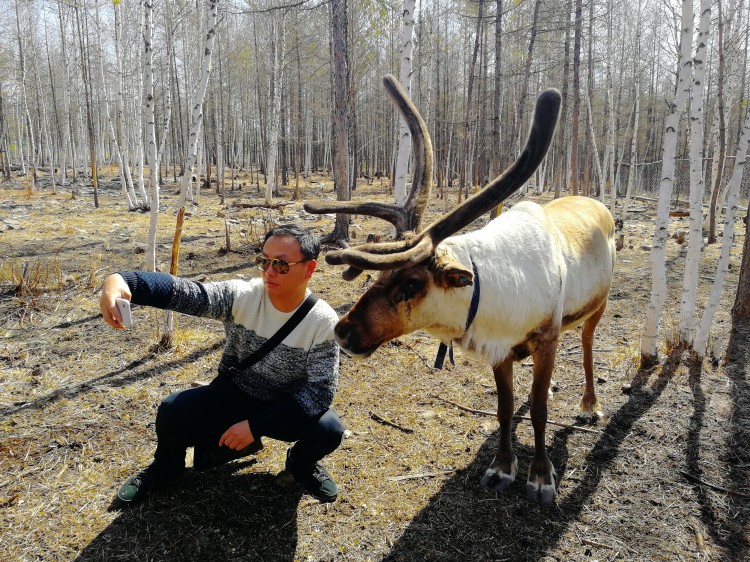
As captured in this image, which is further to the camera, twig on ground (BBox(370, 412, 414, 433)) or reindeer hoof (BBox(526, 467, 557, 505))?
twig on ground (BBox(370, 412, 414, 433))

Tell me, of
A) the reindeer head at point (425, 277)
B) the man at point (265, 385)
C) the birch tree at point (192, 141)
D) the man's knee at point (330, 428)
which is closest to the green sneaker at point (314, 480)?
the man at point (265, 385)

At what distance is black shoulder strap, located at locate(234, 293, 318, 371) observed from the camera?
2.72 metres

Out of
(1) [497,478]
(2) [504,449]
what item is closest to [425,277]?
(2) [504,449]

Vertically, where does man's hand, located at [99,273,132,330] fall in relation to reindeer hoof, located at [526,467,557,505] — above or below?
above

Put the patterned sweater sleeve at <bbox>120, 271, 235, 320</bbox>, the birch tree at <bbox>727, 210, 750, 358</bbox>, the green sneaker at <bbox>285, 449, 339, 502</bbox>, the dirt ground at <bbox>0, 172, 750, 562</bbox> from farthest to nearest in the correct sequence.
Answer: the birch tree at <bbox>727, 210, 750, 358</bbox> < the green sneaker at <bbox>285, 449, 339, 502</bbox> < the dirt ground at <bbox>0, 172, 750, 562</bbox> < the patterned sweater sleeve at <bbox>120, 271, 235, 320</bbox>

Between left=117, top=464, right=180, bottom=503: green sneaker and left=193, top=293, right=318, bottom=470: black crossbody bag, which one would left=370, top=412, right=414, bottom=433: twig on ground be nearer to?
left=193, top=293, right=318, bottom=470: black crossbody bag

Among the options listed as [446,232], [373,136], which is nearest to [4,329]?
[446,232]

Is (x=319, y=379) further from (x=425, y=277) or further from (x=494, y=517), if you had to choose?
(x=494, y=517)

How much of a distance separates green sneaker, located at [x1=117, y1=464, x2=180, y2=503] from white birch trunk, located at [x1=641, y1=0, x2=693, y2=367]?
428cm

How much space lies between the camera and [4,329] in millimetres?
5398

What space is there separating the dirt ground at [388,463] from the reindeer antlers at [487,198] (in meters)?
1.44

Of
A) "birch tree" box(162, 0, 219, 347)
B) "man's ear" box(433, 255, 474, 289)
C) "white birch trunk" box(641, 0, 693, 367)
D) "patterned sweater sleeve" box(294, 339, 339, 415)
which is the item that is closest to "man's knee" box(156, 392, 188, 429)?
"patterned sweater sleeve" box(294, 339, 339, 415)

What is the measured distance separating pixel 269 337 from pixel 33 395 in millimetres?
2609

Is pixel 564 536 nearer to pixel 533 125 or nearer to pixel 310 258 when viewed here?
pixel 310 258
